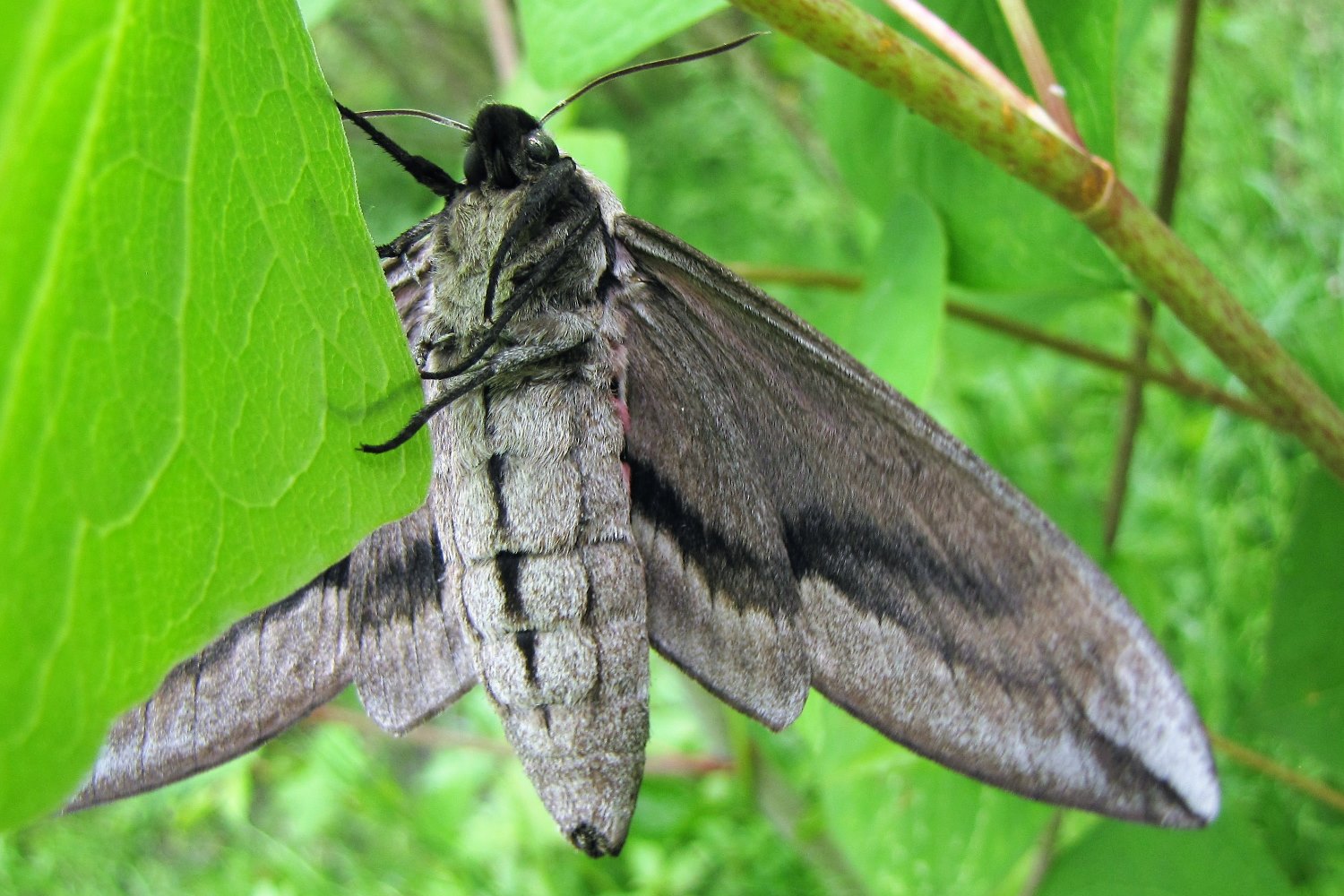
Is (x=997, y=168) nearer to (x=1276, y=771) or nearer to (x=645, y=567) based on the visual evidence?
(x=645, y=567)

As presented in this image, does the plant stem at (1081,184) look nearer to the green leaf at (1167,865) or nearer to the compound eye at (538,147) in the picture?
the compound eye at (538,147)

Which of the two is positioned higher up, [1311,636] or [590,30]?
[590,30]

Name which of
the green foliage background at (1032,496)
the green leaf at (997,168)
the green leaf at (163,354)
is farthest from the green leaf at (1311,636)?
the green leaf at (163,354)

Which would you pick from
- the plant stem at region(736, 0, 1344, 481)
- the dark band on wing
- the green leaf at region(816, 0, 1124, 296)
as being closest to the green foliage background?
the green leaf at region(816, 0, 1124, 296)

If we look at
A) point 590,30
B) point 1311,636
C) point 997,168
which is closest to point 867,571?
point 997,168

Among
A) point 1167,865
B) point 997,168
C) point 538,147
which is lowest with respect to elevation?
point 1167,865

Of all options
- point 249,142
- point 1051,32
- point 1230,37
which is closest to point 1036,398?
point 1230,37

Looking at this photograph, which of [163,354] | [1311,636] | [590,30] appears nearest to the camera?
[163,354]

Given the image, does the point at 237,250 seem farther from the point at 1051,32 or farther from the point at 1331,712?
the point at 1331,712
